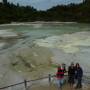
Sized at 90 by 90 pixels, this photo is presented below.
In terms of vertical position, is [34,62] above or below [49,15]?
below

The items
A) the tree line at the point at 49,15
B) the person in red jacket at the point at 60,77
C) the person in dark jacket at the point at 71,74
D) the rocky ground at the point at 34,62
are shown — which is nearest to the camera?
the person in red jacket at the point at 60,77

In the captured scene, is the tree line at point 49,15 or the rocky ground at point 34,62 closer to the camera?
the rocky ground at point 34,62

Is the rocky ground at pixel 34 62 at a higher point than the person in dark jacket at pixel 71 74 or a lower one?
lower

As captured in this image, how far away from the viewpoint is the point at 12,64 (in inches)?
Result: 994

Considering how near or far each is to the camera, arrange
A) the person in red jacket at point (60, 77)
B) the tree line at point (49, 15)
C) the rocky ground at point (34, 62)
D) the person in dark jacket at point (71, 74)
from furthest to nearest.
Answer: the tree line at point (49, 15) < the rocky ground at point (34, 62) < the person in dark jacket at point (71, 74) < the person in red jacket at point (60, 77)

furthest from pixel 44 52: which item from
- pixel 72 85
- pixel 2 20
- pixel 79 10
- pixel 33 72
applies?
pixel 79 10

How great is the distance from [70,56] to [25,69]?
5.91 m

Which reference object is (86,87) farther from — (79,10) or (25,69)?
(79,10)

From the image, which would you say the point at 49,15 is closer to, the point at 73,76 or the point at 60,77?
the point at 73,76

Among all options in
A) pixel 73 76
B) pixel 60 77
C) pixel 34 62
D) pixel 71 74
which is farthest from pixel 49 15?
pixel 60 77

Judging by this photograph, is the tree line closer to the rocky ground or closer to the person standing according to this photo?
the rocky ground

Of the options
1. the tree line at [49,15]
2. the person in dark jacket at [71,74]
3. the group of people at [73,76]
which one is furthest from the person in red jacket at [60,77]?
the tree line at [49,15]

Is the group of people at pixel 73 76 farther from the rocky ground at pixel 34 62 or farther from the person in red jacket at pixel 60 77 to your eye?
the rocky ground at pixel 34 62

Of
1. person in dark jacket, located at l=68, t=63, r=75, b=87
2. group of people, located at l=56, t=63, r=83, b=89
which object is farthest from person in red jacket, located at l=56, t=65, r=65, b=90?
person in dark jacket, located at l=68, t=63, r=75, b=87
